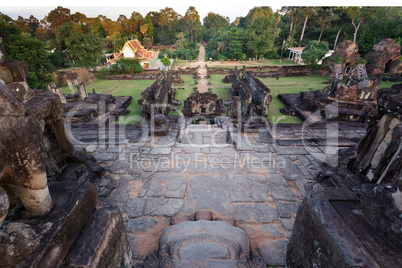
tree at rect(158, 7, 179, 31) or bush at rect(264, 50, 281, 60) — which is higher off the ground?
tree at rect(158, 7, 179, 31)

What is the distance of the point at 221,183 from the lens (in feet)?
14.3

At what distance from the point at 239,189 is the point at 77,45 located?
26.6m

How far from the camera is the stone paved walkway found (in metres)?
3.30

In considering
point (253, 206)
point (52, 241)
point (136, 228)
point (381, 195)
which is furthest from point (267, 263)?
point (52, 241)

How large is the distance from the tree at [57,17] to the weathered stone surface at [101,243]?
46730mm

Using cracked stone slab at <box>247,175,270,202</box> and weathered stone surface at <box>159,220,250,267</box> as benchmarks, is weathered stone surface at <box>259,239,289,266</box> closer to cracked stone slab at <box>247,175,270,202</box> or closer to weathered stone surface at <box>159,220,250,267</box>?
weathered stone surface at <box>159,220,250,267</box>

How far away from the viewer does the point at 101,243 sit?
1.98 m

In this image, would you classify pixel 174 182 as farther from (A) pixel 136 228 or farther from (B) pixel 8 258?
(B) pixel 8 258

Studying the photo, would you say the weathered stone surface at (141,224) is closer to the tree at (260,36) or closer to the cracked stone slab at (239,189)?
the cracked stone slab at (239,189)

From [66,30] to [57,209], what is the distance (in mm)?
28065

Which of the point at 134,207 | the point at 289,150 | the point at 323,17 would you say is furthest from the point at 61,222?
the point at 323,17

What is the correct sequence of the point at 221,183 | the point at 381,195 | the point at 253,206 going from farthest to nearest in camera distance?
the point at 221,183 → the point at 253,206 → the point at 381,195

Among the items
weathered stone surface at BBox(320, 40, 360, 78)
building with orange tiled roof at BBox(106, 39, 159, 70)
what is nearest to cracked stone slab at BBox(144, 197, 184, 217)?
weathered stone surface at BBox(320, 40, 360, 78)

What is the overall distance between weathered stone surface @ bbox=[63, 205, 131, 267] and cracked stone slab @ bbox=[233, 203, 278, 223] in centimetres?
201
